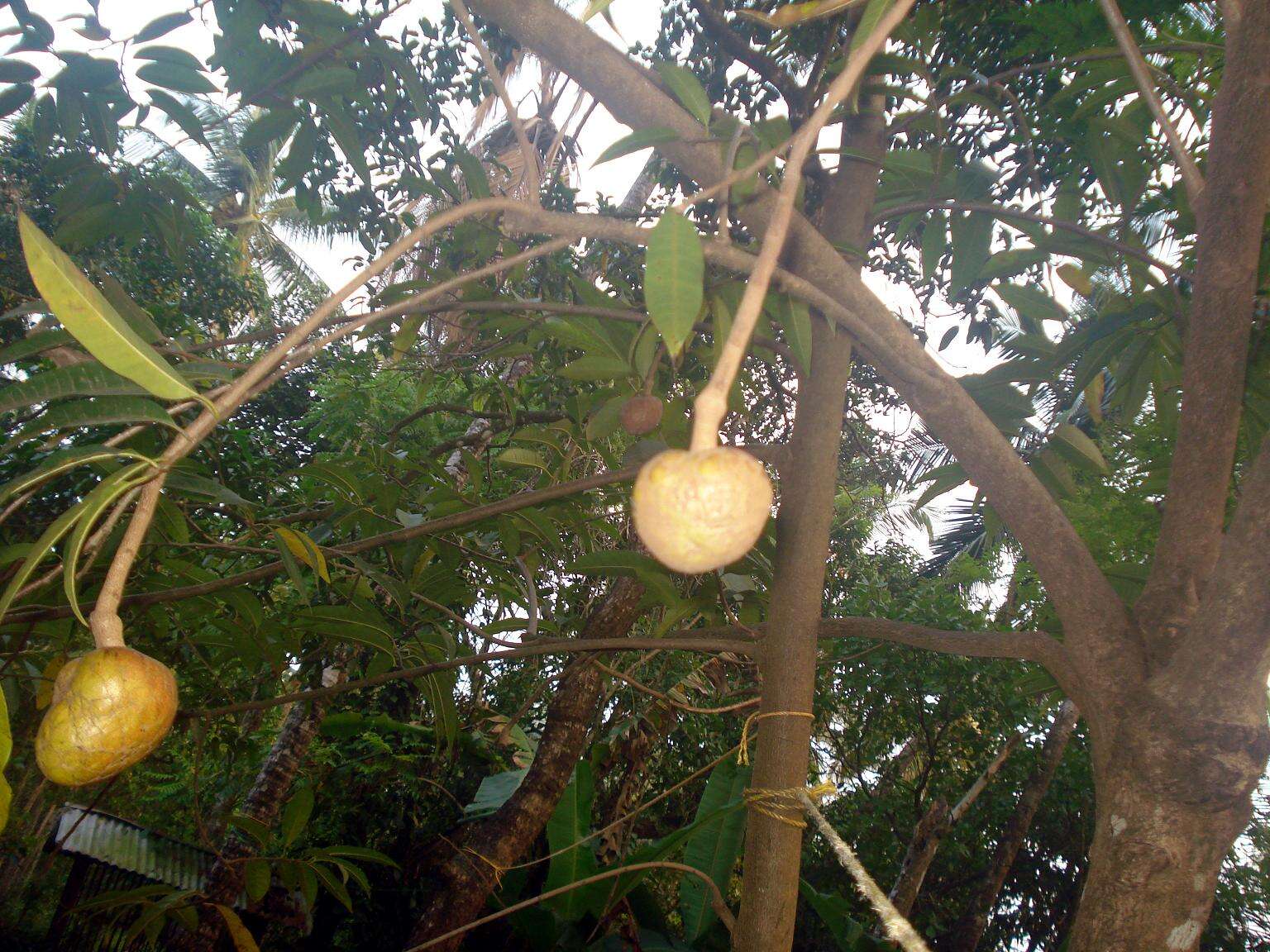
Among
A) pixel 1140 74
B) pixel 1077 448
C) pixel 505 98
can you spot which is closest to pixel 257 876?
pixel 505 98

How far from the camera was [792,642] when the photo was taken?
136cm

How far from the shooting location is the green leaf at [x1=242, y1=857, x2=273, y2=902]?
231 cm

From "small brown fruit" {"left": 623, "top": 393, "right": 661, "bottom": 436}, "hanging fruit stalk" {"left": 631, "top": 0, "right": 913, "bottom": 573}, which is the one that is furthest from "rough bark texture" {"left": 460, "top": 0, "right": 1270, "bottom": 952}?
Answer: "hanging fruit stalk" {"left": 631, "top": 0, "right": 913, "bottom": 573}

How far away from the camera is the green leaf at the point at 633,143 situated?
0.99 meters

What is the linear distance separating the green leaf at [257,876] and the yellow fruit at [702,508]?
7.66ft

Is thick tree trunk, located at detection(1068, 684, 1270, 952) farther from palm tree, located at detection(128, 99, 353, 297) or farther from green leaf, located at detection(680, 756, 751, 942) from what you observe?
palm tree, located at detection(128, 99, 353, 297)

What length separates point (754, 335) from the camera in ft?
5.16

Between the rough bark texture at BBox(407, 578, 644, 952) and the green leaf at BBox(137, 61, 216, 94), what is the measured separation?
Answer: 7.92ft

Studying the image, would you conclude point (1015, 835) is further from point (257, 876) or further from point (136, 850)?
point (136, 850)

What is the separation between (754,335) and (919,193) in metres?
0.56

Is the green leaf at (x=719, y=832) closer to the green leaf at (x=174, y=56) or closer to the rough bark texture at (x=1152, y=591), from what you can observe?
the rough bark texture at (x=1152, y=591)

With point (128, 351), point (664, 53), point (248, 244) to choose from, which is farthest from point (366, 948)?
point (248, 244)

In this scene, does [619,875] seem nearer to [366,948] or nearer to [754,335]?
[754,335]

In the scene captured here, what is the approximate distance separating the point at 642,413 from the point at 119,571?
93 cm
